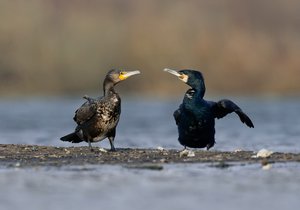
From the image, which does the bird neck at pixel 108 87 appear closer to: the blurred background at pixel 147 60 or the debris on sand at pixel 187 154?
the debris on sand at pixel 187 154

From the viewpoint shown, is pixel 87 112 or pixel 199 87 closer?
pixel 199 87

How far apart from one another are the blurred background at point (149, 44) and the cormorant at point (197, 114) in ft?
129

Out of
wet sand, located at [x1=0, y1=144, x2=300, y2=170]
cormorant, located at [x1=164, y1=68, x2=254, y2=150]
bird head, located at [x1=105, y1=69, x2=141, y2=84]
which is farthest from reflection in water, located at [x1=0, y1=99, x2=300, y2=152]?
wet sand, located at [x1=0, y1=144, x2=300, y2=170]

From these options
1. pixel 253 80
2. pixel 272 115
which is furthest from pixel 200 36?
pixel 272 115

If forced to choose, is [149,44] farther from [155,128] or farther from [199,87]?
[199,87]

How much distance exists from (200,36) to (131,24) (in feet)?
17.5

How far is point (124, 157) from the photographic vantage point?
51.1 feet

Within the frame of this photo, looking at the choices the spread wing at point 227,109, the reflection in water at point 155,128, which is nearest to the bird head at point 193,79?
the spread wing at point 227,109

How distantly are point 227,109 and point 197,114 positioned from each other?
1.91ft

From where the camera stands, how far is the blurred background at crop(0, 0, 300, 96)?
58562 millimetres

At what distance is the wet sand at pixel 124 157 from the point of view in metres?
14.8

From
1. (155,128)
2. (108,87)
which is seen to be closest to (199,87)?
(108,87)

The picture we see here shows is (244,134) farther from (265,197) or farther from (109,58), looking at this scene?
(109,58)

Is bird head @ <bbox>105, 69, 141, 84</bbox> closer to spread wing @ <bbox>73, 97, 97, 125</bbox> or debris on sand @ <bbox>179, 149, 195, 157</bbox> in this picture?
spread wing @ <bbox>73, 97, 97, 125</bbox>
